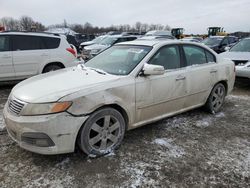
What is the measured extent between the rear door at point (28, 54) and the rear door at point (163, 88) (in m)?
4.31

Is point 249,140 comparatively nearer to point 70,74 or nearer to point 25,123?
point 70,74

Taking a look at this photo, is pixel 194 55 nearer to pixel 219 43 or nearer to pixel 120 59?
pixel 120 59

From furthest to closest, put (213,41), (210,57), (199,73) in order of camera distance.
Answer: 1. (213,41)
2. (210,57)
3. (199,73)

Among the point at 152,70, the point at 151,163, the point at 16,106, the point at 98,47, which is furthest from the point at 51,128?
the point at 98,47

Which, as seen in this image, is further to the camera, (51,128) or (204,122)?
(204,122)

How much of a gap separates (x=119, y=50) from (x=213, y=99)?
7.41ft

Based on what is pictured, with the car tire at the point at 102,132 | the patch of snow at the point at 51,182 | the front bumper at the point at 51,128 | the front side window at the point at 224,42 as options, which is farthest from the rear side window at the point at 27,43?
the front side window at the point at 224,42

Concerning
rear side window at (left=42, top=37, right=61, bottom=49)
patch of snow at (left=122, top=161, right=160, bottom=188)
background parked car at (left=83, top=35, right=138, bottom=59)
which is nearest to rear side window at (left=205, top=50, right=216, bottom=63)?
patch of snow at (left=122, top=161, right=160, bottom=188)

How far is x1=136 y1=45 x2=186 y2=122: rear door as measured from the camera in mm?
3312

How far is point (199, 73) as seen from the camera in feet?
13.6

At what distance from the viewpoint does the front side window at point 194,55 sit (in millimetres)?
4078

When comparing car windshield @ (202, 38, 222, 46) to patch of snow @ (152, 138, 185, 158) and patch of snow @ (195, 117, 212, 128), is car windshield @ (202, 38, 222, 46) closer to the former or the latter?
patch of snow @ (195, 117, 212, 128)

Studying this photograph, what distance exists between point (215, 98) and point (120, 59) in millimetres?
2319

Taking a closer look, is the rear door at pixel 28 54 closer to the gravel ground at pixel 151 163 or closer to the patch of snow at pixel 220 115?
the gravel ground at pixel 151 163
